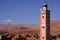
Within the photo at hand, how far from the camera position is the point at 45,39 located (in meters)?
27.3

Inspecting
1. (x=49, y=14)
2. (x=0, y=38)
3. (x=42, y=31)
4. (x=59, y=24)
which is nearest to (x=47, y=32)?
(x=42, y=31)

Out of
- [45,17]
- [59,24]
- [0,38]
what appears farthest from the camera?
[59,24]

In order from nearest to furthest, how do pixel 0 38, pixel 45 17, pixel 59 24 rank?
pixel 45 17, pixel 0 38, pixel 59 24

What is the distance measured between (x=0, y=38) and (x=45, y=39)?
11.8 metres

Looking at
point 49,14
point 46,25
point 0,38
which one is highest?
point 49,14

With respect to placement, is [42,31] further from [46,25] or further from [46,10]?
[46,10]

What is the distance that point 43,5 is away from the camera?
91.6 feet

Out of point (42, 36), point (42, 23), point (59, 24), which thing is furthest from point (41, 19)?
point (59, 24)

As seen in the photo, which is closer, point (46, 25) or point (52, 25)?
point (46, 25)

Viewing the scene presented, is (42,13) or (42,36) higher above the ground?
(42,13)

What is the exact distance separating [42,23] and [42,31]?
1.24m

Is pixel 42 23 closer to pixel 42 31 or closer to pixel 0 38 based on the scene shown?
pixel 42 31

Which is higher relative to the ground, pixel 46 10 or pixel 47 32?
pixel 46 10

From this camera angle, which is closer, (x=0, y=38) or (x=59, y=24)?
(x=0, y=38)
